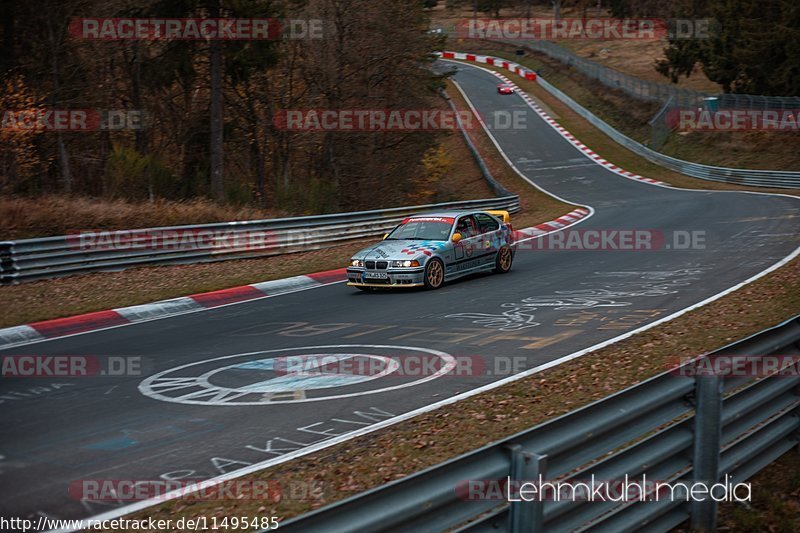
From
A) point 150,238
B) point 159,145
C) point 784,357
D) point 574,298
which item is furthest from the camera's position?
point 159,145

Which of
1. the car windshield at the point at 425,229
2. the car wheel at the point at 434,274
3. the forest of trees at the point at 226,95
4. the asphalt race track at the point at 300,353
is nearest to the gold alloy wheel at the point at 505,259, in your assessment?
the asphalt race track at the point at 300,353

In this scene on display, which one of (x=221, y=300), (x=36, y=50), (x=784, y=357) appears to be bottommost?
(x=221, y=300)

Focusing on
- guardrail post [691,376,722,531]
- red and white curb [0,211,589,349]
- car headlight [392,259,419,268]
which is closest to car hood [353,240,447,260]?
car headlight [392,259,419,268]

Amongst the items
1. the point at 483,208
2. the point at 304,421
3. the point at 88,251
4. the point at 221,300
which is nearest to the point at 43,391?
the point at 304,421

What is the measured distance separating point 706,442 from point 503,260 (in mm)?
13300

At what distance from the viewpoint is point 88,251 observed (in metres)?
17.6

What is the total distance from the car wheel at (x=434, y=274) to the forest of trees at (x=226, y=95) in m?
11.2

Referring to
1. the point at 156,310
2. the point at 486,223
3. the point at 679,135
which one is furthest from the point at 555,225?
the point at 679,135

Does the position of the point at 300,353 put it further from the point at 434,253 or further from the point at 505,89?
the point at 505,89

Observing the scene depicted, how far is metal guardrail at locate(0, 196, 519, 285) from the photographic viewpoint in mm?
16703

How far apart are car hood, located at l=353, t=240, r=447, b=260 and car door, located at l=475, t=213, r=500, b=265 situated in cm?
139

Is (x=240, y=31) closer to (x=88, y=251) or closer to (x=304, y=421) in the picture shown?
(x=88, y=251)

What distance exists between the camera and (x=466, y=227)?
17.8 meters

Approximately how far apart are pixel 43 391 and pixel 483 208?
894 inches
